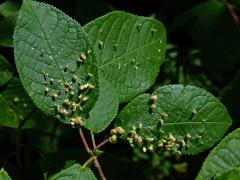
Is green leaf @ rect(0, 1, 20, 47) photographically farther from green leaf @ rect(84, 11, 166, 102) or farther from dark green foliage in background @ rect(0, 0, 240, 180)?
green leaf @ rect(84, 11, 166, 102)

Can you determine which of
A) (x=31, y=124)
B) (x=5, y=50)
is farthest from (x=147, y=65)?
(x=5, y=50)

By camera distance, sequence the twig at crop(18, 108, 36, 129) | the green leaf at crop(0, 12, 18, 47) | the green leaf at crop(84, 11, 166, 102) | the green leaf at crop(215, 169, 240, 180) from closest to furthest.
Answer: the green leaf at crop(215, 169, 240, 180), the green leaf at crop(84, 11, 166, 102), the twig at crop(18, 108, 36, 129), the green leaf at crop(0, 12, 18, 47)

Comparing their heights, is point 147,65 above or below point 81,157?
above

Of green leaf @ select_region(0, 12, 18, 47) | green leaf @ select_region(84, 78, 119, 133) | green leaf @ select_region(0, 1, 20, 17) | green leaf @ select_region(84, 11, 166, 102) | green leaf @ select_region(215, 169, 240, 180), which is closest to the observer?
green leaf @ select_region(215, 169, 240, 180)

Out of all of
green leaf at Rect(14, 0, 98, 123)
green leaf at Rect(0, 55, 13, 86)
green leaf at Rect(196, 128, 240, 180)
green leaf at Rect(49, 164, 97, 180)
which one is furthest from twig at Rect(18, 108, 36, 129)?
green leaf at Rect(196, 128, 240, 180)

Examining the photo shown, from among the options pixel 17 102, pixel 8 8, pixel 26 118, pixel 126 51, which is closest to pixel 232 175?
pixel 126 51

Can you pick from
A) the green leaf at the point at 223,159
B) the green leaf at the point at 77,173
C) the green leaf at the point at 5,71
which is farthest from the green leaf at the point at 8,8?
the green leaf at the point at 223,159

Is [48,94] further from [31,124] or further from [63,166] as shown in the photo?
[31,124]

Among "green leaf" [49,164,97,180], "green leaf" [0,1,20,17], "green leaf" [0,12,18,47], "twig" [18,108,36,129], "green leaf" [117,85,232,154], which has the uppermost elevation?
"green leaf" [0,1,20,17]
